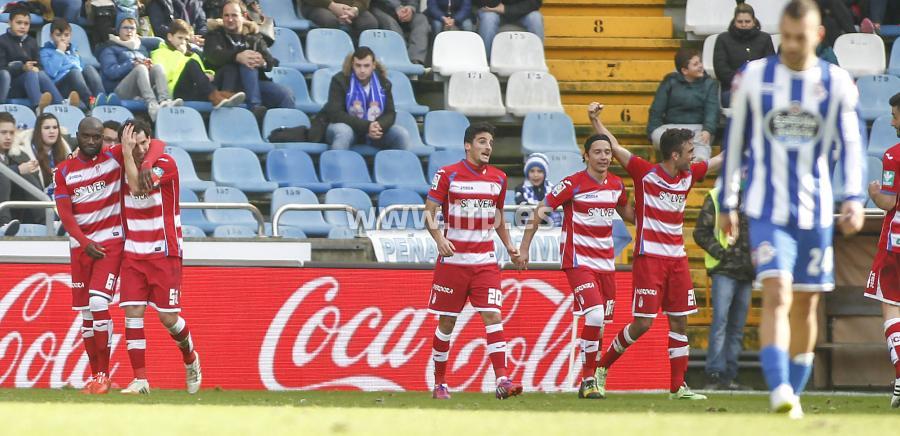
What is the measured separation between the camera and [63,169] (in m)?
11.9

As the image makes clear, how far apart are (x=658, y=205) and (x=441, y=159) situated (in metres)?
4.62

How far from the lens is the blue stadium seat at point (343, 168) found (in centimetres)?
1592

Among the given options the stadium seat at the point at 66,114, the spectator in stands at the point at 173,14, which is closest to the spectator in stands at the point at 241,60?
the spectator in stands at the point at 173,14

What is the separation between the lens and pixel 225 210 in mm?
15094

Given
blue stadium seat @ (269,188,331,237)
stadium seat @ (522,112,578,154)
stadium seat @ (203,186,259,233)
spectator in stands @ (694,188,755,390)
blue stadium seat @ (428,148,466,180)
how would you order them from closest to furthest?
spectator in stands @ (694,188,755,390) < stadium seat @ (203,186,259,233) < blue stadium seat @ (269,188,331,237) < blue stadium seat @ (428,148,466,180) < stadium seat @ (522,112,578,154)

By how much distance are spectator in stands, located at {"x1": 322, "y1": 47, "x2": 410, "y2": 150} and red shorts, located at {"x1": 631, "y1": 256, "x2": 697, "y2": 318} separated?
15.9 ft

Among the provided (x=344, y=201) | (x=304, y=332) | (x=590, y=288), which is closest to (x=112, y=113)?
(x=344, y=201)

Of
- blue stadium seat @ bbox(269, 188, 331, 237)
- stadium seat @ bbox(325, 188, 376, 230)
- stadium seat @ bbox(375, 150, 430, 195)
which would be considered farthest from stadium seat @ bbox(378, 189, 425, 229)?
blue stadium seat @ bbox(269, 188, 331, 237)

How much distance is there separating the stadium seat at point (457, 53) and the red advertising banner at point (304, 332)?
4.82 metres

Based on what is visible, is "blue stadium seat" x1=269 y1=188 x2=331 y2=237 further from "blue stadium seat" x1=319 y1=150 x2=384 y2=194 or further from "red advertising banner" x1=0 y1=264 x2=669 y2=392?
"red advertising banner" x1=0 y1=264 x2=669 y2=392

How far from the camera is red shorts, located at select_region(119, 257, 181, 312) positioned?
11.7 m

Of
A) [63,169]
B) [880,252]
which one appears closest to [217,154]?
[63,169]

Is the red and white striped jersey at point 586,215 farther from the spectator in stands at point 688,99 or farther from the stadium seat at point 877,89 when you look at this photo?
the stadium seat at point 877,89

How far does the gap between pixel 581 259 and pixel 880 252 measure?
2390 mm
